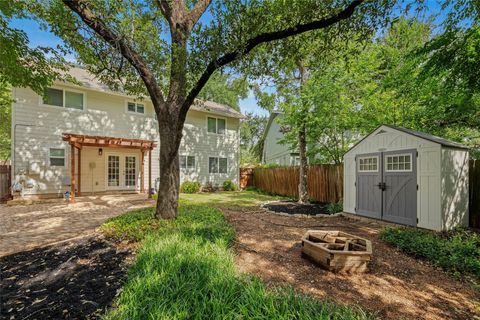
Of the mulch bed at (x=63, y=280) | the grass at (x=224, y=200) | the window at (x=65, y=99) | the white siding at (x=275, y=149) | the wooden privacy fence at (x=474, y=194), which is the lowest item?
the grass at (x=224, y=200)

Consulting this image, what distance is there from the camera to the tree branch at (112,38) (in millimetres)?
4477

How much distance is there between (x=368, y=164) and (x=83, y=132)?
1208cm

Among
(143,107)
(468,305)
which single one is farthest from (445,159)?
(143,107)

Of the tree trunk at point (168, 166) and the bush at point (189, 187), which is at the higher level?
the tree trunk at point (168, 166)

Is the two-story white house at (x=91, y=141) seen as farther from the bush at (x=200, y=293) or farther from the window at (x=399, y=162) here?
the window at (x=399, y=162)

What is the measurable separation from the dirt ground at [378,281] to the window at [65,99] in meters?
10.6

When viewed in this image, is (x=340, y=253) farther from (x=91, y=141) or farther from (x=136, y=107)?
(x=136, y=107)

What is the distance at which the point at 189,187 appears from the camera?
13641 mm

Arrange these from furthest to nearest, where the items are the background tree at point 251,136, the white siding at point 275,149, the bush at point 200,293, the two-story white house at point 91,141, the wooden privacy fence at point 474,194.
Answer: the background tree at point 251,136
the white siding at point 275,149
the two-story white house at point 91,141
the wooden privacy fence at point 474,194
the bush at point 200,293

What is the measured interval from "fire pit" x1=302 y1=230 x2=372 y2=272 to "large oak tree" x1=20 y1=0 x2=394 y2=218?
3453mm

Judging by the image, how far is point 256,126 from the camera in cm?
3731

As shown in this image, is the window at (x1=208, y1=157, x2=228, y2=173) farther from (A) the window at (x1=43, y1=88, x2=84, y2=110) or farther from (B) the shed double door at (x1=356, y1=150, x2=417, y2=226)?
(B) the shed double door at (x1=356, y1=150, x2=417, y2=226)

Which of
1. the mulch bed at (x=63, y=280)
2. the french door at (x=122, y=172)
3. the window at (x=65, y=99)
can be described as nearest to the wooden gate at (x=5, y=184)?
the window at (x=65, y=99)

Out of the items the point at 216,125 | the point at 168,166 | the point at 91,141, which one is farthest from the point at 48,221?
the point at 216,125
